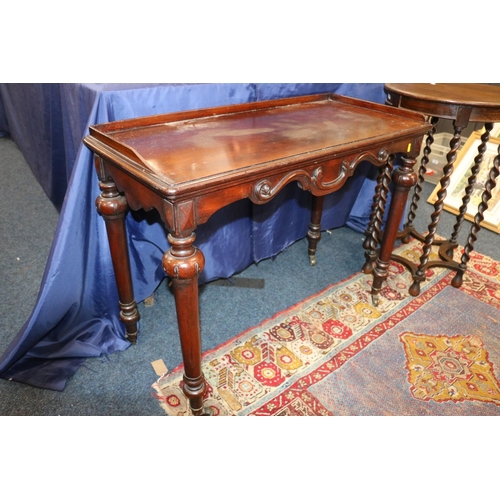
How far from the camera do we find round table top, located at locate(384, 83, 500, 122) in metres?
1.50

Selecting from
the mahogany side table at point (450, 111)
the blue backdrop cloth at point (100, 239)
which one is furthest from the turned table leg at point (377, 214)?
the blue backdrop cloth at point (100, 239)

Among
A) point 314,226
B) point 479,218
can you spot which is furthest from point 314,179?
point 479,218

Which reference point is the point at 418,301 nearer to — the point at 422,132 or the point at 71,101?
the point at 422,132

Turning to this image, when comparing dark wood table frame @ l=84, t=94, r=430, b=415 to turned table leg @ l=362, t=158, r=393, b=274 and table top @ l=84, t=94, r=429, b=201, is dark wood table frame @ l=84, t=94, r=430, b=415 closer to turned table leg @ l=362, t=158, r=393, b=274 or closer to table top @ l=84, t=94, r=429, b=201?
table top @ l=84, t=94, r=429, b=201

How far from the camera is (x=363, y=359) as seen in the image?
1.59 m

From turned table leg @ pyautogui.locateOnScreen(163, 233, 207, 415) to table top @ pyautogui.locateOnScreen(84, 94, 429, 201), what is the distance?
0.58ft

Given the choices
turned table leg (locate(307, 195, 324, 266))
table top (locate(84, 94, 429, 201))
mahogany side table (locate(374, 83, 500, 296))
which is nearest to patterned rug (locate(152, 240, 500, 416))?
mahogany side table (locate(374, 83, 500, 296))

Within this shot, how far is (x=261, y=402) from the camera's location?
4.61ft

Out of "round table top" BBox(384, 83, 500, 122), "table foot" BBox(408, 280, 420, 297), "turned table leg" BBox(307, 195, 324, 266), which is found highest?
"round table top" BBox(384, 83, 500, 122)

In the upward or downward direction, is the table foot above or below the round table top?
below

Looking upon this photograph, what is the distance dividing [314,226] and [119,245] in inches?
41.5

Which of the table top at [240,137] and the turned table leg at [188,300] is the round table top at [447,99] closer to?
the table top at [240,137]

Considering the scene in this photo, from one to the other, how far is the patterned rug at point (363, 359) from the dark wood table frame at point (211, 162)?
0.21 metres

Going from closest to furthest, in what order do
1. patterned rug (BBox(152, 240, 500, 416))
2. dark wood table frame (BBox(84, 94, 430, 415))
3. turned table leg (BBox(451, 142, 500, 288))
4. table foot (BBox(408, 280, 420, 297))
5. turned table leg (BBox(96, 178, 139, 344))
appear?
1. dark wood table frame (BBox(84, 94, 430, 415))
2. turned table leg (BBox(96, 178, 139, 344))
3. patterned rug (BBox(152, 240, 500, 416))
4. turned table leg (BBox(451, 142, 500, 288))
5. table foot (BBox(408, 280, 420, 297))
